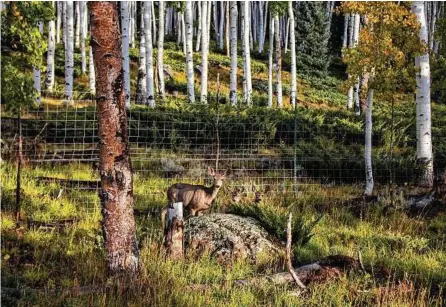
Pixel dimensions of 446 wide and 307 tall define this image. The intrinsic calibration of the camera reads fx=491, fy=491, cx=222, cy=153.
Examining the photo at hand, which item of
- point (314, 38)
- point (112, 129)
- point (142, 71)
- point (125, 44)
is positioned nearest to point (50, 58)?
point (142, 71)

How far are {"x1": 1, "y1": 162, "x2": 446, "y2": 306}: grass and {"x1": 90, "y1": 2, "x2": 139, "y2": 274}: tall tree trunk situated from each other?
62cm

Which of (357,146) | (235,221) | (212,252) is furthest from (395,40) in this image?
(212,252)

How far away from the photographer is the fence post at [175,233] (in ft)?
21.5

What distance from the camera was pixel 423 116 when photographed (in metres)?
11.9

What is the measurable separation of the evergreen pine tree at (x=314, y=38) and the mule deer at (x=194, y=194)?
3598cm

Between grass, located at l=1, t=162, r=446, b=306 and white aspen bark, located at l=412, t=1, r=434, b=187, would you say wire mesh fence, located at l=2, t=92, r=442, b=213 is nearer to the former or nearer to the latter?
white aspen bark, located at l=412, t=1, r=434, b=187

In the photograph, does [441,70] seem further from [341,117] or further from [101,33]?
[101,33]

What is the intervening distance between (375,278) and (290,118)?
10514 mm

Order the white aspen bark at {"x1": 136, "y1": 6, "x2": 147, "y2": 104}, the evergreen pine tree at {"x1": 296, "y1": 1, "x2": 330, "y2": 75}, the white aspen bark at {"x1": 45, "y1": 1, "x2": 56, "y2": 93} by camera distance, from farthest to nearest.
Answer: the evergreen pine tree at {"x1": 296, "y1": 1, "x2": 330, "y2": 75} < the white aspen bark at {"x1": 45, "y1": 1, "x2": 56, "y2": 93} < the white aspen bark at {"x1": 136, "y1": 6, "x2": 147, "y2": 104}

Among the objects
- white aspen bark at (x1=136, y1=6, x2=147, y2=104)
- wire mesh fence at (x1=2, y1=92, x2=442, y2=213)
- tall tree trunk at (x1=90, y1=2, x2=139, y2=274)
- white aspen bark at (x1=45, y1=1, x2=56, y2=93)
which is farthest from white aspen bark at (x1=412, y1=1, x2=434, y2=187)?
white aspen bark at (x1=45, y1=1, x2=56, y2=93)

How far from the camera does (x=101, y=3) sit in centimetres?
536

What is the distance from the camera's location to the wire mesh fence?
1154cm

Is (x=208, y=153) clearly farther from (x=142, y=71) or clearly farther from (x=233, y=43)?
(x=142, y=71)

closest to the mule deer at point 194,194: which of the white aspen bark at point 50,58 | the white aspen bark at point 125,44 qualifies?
the white aspen bark at point 125,44
